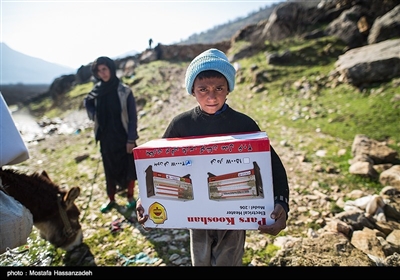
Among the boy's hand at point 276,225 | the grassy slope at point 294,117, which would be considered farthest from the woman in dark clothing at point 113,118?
the boy's hand at point 276,225

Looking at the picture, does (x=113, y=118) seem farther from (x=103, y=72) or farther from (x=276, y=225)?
(x=276, y=225)

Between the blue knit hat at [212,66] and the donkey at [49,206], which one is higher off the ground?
the blue knit hat at [212,66]

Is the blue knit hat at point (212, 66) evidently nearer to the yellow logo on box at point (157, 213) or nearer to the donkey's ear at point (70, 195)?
the yellow logo on box at point (157, 213)

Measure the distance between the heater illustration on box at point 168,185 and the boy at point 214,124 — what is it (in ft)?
0.62

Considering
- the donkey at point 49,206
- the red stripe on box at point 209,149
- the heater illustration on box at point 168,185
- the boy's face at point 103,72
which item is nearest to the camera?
the red stripe on box at point 209,149

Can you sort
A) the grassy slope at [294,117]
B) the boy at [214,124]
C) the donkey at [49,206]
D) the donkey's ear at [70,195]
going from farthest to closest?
the grassy slope at [294,117], the donkey's ear at [70,195], the donkey at [49,206], the boy at [214,124]

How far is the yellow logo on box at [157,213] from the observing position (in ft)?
4.63

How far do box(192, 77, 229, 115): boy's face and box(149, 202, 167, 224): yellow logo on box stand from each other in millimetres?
723

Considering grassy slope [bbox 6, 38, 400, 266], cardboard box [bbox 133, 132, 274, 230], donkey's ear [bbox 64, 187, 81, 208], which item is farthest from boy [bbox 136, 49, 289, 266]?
donkey's ear [bbox 64, 187, 81, 208]

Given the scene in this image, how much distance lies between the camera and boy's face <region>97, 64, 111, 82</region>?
307 centimetres

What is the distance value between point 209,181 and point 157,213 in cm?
41

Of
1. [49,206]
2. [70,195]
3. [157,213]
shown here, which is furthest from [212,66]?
[49,206]

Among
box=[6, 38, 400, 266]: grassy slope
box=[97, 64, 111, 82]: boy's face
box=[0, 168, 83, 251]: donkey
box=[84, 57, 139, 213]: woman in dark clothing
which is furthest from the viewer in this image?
box=[6, 38, 400, 266]: grassy slope

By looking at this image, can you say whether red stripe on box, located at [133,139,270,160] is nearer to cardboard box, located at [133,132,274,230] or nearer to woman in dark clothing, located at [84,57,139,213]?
cardboard box, located at [133,132,274,230]
